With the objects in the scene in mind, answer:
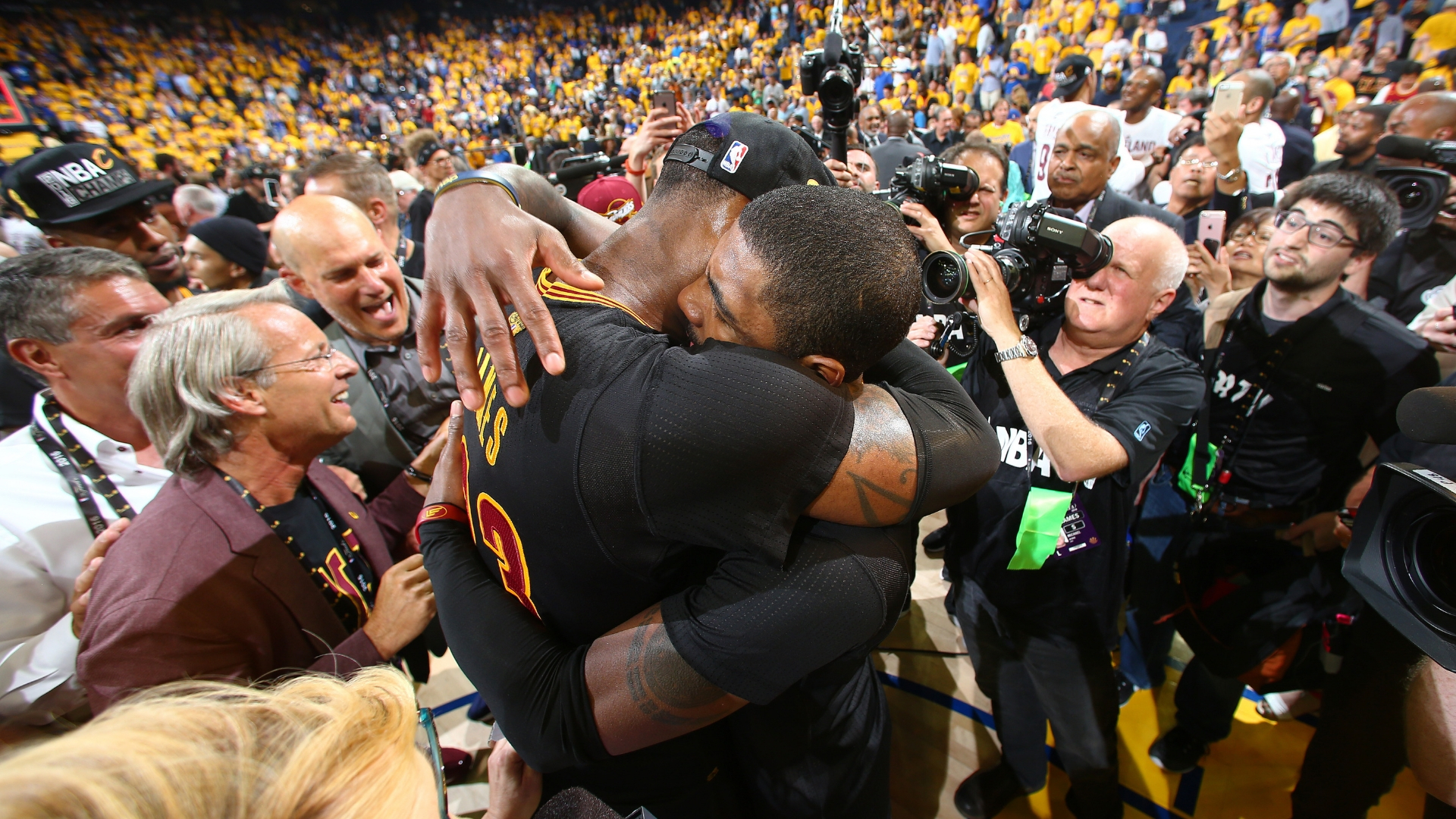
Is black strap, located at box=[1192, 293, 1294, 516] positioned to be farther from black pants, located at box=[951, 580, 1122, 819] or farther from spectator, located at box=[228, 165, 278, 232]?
spectator, located at box=[228, 165, 278, 232]

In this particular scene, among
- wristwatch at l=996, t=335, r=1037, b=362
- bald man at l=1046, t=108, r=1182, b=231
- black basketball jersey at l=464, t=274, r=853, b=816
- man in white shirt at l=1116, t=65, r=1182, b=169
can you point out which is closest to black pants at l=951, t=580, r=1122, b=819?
wristwatch at l=996, t=335, r=1037, b=362

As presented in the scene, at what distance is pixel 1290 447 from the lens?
2.26 m

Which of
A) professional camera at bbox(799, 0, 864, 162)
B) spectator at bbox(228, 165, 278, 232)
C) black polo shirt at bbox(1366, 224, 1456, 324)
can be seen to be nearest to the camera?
professional camera at bbox(799, 0, 864, 162)

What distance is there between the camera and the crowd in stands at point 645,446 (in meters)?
0.98

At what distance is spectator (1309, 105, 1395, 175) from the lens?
13.7 ft

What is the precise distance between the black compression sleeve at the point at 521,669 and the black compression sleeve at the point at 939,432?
0.67 meters

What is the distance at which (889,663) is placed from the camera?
120 inches

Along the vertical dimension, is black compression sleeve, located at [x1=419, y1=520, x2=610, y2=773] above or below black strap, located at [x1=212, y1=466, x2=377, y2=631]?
above

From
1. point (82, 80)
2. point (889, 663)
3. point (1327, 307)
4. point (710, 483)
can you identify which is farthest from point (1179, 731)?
point (82, 80)

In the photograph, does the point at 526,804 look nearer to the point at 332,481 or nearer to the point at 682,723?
the point at 682,723

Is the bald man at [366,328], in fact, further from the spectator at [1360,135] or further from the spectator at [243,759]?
the spectator at [1360,135]

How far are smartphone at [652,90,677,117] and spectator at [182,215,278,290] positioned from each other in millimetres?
2631

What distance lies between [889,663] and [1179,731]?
3.92 ft

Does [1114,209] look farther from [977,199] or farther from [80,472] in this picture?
[80,472]
